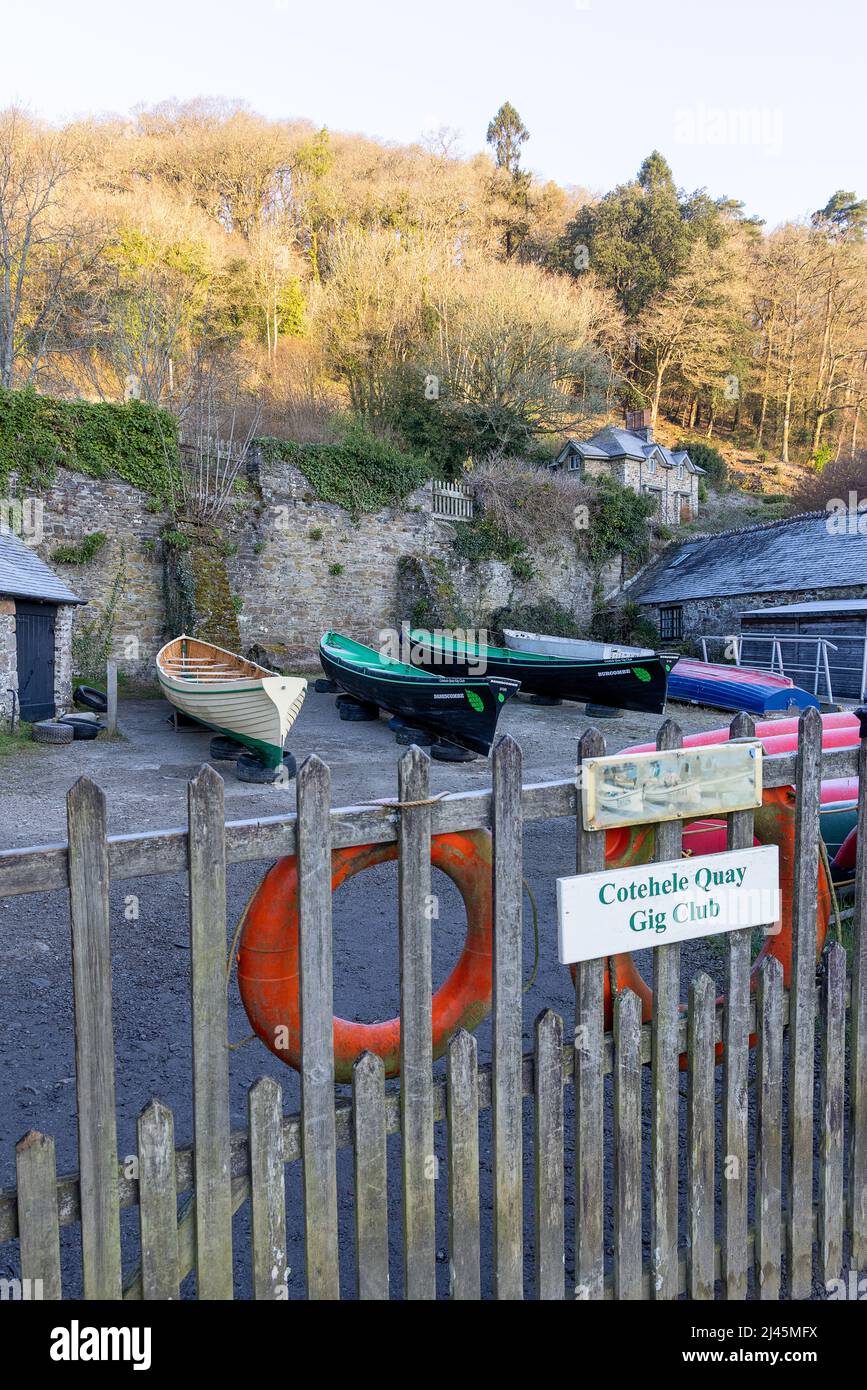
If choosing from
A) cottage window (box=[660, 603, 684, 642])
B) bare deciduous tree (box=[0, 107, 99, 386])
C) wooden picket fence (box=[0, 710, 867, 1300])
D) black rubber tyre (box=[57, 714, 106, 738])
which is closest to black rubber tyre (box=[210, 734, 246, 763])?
black rubber tyre (box=[57, 714, 106, 738])

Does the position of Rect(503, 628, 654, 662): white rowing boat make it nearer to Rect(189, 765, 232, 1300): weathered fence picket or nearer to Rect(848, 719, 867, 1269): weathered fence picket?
Rect(848, 719, 867, 1269): weathered fence picket

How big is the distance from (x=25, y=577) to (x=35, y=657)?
1.34m

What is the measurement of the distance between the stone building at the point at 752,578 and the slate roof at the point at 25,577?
15392mm

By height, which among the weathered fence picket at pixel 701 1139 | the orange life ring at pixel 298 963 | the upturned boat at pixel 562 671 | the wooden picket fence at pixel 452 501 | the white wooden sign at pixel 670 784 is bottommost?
the upturned boat at pixel 562 671

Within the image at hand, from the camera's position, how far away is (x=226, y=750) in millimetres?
11398

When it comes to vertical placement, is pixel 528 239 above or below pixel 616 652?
above

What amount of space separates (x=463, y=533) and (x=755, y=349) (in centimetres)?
2978

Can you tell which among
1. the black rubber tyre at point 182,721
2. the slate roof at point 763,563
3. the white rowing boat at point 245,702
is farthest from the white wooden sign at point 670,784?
the slate roof at point 763,563

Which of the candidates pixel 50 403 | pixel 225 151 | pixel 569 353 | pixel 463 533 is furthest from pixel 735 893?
pixel 225 151

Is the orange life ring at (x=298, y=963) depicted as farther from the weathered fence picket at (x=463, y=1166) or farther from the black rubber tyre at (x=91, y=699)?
the black rubber tyre at (x=91, y=699)

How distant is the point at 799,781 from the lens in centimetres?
241

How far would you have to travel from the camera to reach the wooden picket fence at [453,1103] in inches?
68.1

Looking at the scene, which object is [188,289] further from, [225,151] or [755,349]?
[755,349]
